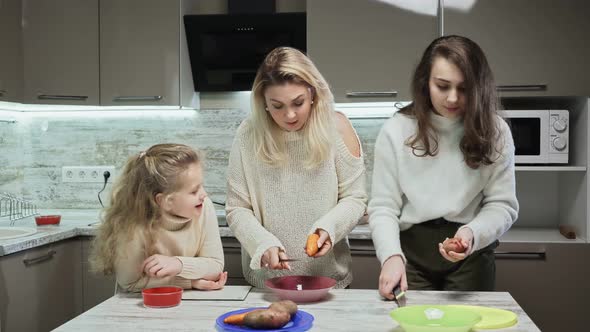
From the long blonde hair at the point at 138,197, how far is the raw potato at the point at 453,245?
2.54ft

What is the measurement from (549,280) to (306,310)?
1.63 m

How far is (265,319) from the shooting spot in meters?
1.25

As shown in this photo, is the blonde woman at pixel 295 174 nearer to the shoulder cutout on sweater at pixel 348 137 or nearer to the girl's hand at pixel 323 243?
the shoulder cutout on sweater at pixel 348 137

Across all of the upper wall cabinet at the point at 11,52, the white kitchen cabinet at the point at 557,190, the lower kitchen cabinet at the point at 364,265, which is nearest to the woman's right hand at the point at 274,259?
the lower kitchen cabinet at the point at 364,265

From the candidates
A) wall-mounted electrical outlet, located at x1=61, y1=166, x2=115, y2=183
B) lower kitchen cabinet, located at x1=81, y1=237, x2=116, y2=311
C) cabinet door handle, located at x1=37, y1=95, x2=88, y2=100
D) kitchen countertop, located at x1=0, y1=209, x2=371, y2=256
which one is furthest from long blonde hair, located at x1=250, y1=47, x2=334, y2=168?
wall-mounted electrical outlet, located at x1=61, y1=166, x2=115, y2=183

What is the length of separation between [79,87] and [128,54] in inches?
11.7

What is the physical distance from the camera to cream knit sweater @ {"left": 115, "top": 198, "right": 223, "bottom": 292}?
167 centimetres

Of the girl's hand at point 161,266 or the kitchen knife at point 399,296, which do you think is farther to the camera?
the girl's hand at point 161,266

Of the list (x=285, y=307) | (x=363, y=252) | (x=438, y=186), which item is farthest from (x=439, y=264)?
(x=363, y=252)

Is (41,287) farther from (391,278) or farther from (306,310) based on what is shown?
(391,278)

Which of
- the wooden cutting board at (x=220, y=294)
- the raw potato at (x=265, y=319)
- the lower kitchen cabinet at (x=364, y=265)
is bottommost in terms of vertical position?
the lower kitchen cabinet at (x=364, y=265)

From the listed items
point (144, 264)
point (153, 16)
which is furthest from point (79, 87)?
point (144, 264)

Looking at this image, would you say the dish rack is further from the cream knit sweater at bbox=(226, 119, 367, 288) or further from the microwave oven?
the microwave oven

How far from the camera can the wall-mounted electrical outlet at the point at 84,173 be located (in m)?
3.41
